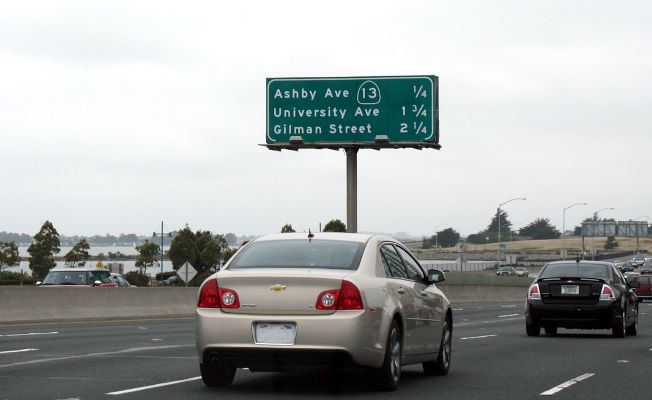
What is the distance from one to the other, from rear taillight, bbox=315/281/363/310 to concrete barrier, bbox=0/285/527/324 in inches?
753

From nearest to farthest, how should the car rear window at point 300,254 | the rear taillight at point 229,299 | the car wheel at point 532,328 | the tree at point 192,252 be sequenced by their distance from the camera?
1. the rear taillight at point 229,299
2. the car rear window at point 300,254
3. the car wheel at point 532,328
4. the tree at point 192,252

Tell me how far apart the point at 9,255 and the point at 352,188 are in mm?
97363

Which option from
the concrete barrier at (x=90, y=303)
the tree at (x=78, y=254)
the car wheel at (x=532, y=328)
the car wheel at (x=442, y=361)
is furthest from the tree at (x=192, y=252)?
the car wheel at (x=442, y=361)

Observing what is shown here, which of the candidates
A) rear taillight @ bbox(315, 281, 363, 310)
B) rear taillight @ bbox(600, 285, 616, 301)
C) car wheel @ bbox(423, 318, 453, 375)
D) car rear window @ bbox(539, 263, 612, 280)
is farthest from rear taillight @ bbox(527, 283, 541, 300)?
rear taillight @ bbox(315, 281, 363, 310)

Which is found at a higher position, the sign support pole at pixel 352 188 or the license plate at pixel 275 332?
the sign support pole at pixel 352 188

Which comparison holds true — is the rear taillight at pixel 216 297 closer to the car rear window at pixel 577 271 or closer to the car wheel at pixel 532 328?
the car rear window at pixel 577 271

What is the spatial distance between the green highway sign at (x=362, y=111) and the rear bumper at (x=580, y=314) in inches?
848

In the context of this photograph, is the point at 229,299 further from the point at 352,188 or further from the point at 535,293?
the point at 352,188

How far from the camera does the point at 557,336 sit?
24672 millimetres

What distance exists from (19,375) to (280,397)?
3858 mm

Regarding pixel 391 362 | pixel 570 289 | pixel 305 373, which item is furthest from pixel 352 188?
pixel 391 362

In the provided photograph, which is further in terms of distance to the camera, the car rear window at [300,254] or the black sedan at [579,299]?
the black sedan at [579,299]

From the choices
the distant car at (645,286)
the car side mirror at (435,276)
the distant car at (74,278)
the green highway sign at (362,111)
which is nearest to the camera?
the car side mirror at (435,276)

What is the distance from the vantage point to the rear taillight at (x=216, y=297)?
37.3 ft
